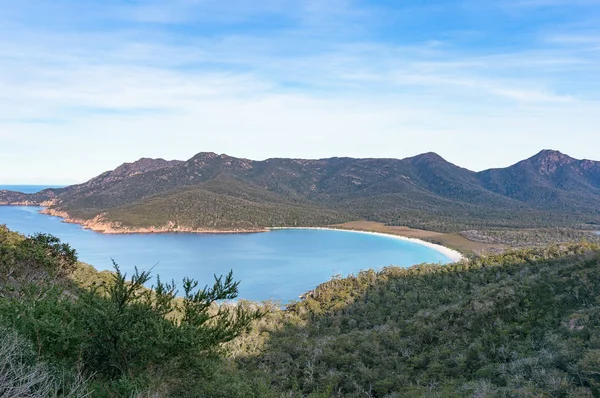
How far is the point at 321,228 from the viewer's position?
514 ft

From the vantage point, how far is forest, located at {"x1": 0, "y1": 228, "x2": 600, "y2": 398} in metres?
9.68

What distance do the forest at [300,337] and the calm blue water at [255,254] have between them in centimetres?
3151

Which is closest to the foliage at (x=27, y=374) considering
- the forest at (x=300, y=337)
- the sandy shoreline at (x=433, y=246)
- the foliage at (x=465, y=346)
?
the forest at (x=300, y=337)

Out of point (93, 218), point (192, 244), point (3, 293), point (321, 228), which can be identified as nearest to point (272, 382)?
point (3, 293)

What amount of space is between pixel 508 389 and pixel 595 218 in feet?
609

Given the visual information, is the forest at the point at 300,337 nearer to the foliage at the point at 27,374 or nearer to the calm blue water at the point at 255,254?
the foliage at the point at 27,374

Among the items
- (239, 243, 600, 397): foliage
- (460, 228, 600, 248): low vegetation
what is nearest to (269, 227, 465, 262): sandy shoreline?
(460, 228, 600, 248): low vegetation

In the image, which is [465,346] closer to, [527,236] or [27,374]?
[27,374]

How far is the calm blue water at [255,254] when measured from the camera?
8181 centimetres

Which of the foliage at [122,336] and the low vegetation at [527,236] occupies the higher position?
the foliage at [122,336]

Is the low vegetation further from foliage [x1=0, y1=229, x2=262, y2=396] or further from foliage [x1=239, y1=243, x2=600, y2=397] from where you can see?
foliage [x1=0, y1=229, x2=262, y2=396]

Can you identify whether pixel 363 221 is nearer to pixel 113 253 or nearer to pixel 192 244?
pixel 192 244

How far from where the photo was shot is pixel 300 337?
117ft

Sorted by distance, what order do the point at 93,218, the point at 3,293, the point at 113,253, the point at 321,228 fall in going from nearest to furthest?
the point at 3,293 < the point at 113,253 < the point at 93,218 < the point at 321,228
